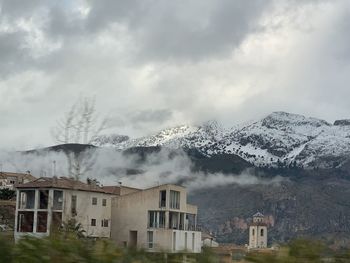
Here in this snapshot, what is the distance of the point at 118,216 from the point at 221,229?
378ft

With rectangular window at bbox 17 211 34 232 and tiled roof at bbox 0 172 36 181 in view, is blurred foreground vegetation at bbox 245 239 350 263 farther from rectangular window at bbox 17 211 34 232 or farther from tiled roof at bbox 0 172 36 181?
tiled roof at bbox 0 172 36 181

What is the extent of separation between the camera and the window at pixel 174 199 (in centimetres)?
7149

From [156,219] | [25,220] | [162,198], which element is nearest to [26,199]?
[25,220]

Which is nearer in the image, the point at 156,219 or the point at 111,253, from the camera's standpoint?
the point at 111,253

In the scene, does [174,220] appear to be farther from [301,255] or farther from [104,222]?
[301,255]

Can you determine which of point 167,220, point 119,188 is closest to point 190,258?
point 167,220

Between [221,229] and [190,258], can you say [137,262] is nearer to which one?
[190,258]

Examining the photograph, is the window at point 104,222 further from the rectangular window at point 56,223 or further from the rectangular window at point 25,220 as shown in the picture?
the rectangular window at point 56,223

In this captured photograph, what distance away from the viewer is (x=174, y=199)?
7225 centimetres

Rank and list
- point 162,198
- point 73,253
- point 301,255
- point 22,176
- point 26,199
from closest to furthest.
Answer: point 301,255 → point 73,253 → point 26,199 → point 162,198 → point 22,176

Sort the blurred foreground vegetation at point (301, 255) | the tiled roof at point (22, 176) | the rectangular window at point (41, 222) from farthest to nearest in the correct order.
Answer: the tiled roof at point (22, 176) → the rectangular window at point (41, 222) → the blurred foreground vegetation at point (301, 255)

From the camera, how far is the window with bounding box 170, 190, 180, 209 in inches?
2814

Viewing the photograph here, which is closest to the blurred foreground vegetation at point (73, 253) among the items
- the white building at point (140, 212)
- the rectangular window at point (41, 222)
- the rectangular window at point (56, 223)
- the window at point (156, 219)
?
the rectangular window at point (56, 223)

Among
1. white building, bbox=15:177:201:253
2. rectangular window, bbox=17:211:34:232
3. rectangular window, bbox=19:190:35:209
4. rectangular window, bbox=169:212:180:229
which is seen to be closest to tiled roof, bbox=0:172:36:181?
white building, bbox=15:177:201:253
